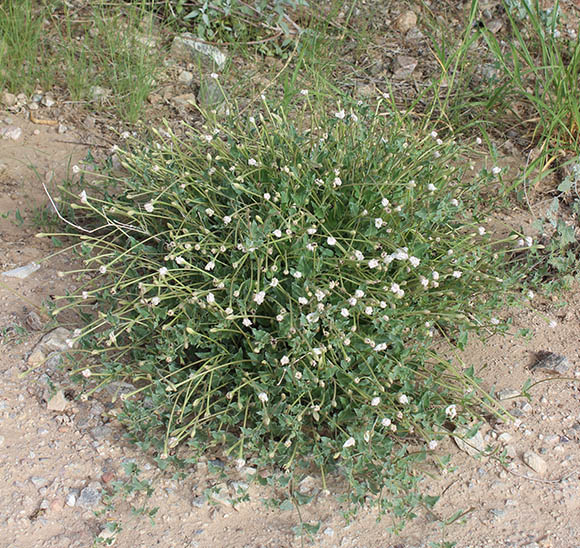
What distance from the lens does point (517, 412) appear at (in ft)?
8.93

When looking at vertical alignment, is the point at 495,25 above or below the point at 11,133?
above

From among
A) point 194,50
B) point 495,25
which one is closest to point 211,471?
point 194,50

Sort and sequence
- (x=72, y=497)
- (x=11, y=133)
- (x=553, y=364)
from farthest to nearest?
(x=11, y=133) < (x=553, y=364) < (x=72, y=497)

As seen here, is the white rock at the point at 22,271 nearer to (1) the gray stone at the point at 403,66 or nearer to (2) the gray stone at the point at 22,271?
(2) the gray stone at the point at 22,271

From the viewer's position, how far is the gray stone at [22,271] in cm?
305

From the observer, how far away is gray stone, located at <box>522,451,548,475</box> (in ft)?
8.23

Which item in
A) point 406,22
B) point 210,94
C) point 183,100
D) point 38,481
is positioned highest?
point 406,22

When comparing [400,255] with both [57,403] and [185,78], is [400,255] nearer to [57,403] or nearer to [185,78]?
[57,403]

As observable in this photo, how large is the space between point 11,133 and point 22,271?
42.4 inches

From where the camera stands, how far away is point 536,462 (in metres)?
2.52

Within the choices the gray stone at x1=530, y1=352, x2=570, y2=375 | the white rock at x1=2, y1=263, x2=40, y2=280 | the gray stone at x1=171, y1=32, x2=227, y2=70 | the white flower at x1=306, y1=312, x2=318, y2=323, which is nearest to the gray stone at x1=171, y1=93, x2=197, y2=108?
the gray stone at x1=171, y1=32, x2=227, y2=70

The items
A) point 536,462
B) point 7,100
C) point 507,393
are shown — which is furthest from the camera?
point 7,100

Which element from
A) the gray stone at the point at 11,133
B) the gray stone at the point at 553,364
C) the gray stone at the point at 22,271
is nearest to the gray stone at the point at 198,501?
the gray stone at the point at 22,271

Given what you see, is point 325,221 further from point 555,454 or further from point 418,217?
point 555,454
